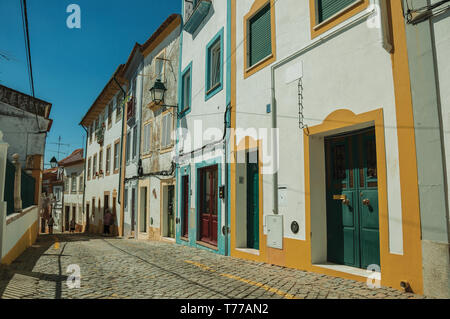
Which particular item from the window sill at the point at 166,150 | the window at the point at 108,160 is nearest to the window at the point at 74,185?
the window at the point at 108,160

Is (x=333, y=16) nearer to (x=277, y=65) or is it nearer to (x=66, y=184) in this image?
(x=277, y=65)

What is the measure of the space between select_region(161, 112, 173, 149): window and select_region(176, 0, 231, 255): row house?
0.90m

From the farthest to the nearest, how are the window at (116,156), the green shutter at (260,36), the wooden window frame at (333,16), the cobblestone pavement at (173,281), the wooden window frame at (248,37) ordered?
1. the window at (116,156)
2. the green shutter at (260,36)
3. the wooden window frame at (248,37)
4. the wooden window frame at (333,16)
5. the cobblestone pavement at (173,281)

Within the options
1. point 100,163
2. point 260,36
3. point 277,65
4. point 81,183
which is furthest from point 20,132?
point 277,65

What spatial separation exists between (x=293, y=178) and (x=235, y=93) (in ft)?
10.8

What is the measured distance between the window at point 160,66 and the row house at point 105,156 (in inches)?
228

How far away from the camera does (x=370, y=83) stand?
5105 millimetres

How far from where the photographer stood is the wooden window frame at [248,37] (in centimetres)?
749

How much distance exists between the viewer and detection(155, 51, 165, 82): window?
15.1 m

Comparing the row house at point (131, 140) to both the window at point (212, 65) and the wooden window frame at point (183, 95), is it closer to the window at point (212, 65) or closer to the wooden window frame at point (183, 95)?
the wooden window frame at point (183, 95)

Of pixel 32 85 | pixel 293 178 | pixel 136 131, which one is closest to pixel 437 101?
pixel 293 178

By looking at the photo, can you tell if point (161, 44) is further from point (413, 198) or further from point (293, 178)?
point (413, 198)

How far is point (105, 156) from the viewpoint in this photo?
80.9 ft

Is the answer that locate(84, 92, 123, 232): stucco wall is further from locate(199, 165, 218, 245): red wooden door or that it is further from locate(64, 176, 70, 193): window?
locate(199, 165, 218, 245): red wooden door
